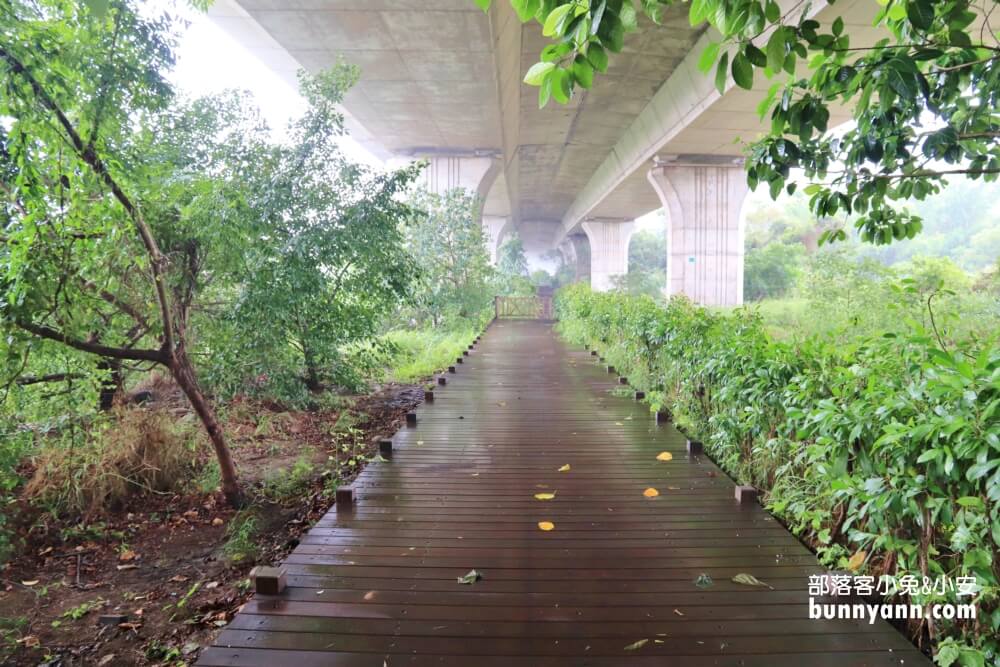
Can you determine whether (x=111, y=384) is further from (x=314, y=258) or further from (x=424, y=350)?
(x=424, y=350)

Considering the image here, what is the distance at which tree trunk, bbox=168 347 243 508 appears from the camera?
4578 mm

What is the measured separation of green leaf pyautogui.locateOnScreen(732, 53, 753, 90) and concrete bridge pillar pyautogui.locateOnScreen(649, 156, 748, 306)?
15.9m

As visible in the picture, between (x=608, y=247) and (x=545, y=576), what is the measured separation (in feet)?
103

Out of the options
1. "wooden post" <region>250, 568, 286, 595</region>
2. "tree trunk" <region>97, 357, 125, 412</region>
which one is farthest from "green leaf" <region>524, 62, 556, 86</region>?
"tree trunk" <region>97, 357, 125, 412</region>

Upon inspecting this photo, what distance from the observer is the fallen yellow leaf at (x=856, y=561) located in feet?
9.48

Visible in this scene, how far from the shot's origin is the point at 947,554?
2381 millimetres

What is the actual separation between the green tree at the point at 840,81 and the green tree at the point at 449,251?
45.6 feet

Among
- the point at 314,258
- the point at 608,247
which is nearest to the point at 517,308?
the point at 608,247

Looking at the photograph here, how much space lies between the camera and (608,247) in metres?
33.2

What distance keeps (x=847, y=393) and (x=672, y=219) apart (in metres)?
15.5

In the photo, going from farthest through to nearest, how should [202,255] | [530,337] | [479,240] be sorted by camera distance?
[479,240] → [530,337] → [202,255]

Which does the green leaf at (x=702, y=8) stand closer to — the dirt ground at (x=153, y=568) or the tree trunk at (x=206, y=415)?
the dirt ground at (x=153, y=568)

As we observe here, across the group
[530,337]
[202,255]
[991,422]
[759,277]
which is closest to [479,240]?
[530,337]

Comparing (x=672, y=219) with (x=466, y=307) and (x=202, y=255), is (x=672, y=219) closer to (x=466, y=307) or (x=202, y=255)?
(x=466, y=307)
